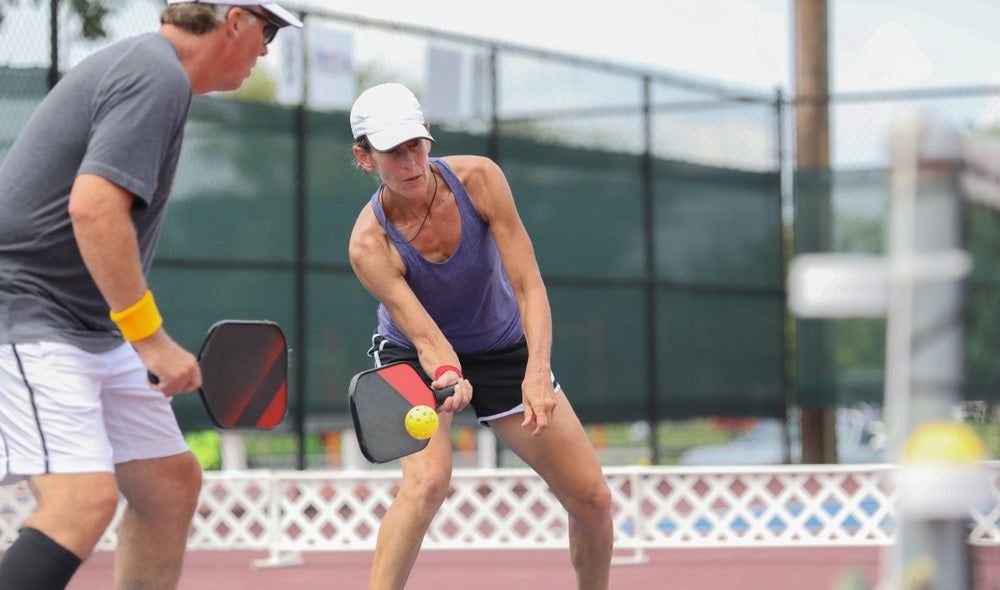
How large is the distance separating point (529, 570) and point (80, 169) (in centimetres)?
515

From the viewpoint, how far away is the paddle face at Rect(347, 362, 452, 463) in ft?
12.3

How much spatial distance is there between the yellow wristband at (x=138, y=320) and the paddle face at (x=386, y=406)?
0.78m

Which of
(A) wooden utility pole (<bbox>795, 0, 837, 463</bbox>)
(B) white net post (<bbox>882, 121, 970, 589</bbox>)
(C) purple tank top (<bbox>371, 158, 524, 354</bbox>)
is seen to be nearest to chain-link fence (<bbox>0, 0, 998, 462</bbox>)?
(A) wooden utility pole (<bbox>795, 0, 837, 463</bbox>)

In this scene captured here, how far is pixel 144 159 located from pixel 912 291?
178 centimetres

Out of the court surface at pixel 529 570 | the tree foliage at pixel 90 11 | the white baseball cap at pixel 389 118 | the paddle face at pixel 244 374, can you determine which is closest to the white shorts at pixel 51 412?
the paddle face at pixel 244 374

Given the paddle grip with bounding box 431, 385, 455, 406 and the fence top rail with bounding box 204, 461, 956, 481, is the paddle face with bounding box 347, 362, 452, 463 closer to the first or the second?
the paddle grip with bounding box 431, 385, 455, 406

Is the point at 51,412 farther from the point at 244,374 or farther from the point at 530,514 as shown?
the point at 530,514

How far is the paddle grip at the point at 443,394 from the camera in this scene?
12.8 feet

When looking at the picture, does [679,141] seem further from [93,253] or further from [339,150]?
[93,253]

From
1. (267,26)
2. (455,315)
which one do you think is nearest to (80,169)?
(267,26)

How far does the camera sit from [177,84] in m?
3.01

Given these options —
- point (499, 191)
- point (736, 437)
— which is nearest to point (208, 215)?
point (499, 191)

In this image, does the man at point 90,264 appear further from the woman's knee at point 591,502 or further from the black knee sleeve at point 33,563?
the woman's knee at point 591,502

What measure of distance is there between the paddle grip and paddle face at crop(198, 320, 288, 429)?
1.32ft
